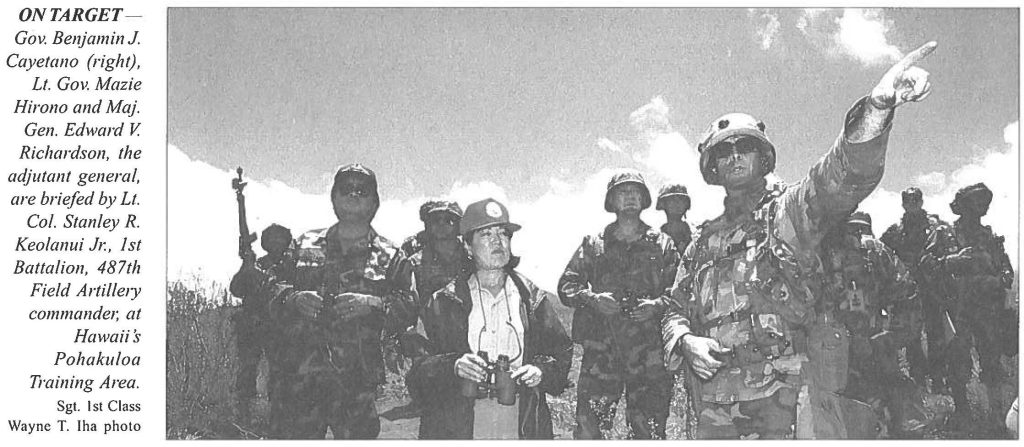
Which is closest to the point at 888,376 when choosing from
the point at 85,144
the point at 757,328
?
the point at 757,328

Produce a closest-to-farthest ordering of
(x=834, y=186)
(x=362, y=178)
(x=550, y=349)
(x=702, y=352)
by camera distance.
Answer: (x=834, y=186), (x=702, y=352), (x=550, y=349), (x=362, y=178)

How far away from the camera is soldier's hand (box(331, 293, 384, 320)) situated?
6668mm

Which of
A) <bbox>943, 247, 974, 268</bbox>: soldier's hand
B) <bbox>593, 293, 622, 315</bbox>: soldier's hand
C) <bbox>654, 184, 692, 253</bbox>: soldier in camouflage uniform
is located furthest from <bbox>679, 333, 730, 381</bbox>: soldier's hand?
<bbox>943, 247, 974, 268</bbox>: soldier's hand

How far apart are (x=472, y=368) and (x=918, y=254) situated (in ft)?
9.61

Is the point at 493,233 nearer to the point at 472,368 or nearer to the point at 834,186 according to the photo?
the point at 472,368

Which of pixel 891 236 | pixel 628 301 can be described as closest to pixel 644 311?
pixel 628 301

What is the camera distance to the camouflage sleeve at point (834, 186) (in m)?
5.53

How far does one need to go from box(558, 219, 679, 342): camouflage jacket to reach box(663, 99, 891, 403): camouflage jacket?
263 millimetres

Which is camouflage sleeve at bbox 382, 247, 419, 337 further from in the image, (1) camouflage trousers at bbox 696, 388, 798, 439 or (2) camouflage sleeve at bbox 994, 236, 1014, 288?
(2) camouflage sleeve at bbox 994, 236, 1014, 288

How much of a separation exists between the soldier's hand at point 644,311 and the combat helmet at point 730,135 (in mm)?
837

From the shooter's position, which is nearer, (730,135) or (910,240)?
(730,135)

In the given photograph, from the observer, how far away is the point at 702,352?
247 inches

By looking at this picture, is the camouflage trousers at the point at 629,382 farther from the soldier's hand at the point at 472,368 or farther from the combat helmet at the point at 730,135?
the combat helmet at the point at 730,135
